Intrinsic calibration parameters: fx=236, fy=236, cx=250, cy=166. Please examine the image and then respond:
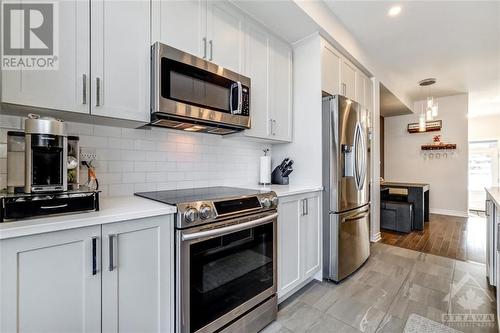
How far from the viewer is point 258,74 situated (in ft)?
7.34

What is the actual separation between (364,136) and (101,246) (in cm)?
264

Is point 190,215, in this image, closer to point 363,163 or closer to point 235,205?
point 235,205

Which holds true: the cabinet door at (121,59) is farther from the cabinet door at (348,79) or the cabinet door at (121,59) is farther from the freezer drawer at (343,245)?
the cabinet door at (348,79)

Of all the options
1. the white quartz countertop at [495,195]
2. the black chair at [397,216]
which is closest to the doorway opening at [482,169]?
the black chair at [397,216]

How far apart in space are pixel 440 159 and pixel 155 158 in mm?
6568

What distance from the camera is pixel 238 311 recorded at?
151cm

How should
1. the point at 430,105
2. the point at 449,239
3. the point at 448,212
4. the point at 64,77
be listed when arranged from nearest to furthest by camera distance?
the point at 64,77
the point at 449,239
the point at 430,105
the point at 448,212

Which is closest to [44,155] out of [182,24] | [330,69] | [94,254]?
[94,254]

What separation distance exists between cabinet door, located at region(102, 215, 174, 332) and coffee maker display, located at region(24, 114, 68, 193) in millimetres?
349

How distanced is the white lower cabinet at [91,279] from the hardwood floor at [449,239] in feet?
11.4

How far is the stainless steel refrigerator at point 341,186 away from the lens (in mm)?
2311

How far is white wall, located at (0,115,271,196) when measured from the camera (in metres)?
1.59

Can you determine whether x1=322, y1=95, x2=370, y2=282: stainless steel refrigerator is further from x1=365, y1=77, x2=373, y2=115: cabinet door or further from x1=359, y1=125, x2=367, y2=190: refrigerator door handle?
x1=365, y1=77, x2=373, y2=115: cabinet door

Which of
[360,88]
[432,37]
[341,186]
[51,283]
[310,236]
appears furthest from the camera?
[360,88]
